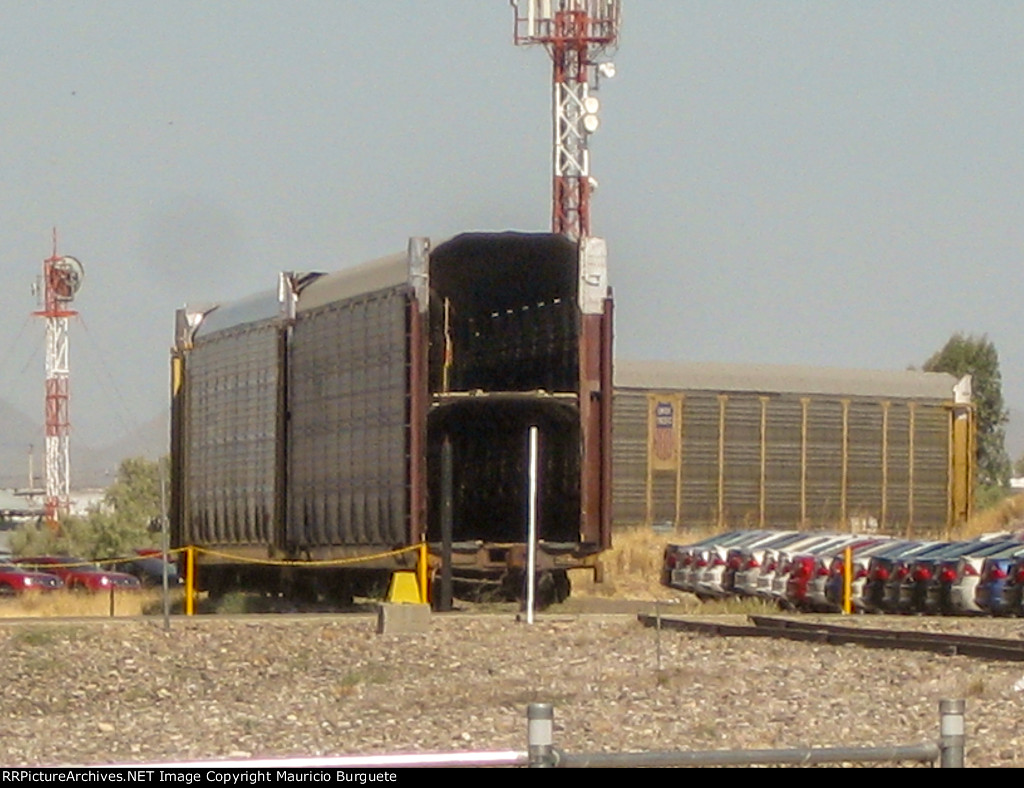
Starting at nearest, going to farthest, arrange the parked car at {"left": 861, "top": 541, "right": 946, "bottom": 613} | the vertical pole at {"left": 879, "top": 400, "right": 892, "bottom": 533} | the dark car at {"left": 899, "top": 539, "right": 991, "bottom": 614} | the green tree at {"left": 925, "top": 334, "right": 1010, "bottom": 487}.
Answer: the dark car at {"left": 899, "top": 539, "right": 991, "bottom": 614} < the parked car at {"left": 861, "top": 541, "right": 946, "bottom": 613} < the vertical pole at {"left": 879, "top": 400, "right": 892, "bottom": 533} < the green tree at {"left": 925, "top": 334, "right": 1010, "bottom": 487}

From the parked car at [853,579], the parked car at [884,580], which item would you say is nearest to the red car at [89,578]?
the parked car at [853,579]

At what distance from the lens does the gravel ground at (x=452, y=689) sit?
46.0ft

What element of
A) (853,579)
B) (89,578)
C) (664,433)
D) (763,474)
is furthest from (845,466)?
(853,579)

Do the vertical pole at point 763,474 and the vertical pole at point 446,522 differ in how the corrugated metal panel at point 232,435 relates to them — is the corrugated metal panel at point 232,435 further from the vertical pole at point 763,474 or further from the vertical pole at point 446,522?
the vertical pole at point 763,474

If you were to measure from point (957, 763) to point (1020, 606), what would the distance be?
726 inches

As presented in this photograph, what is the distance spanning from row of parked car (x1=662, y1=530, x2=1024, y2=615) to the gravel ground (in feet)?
5.58

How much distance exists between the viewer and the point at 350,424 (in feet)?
86.4

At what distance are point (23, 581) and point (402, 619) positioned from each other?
21.4m

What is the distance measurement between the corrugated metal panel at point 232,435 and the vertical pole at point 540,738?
22.2 m

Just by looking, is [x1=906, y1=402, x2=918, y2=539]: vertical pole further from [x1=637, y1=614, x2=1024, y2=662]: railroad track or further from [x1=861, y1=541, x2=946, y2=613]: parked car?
[x1=637, y1=614, x2=1024, y2=662]: railroad track

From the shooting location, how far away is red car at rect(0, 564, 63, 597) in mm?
41344

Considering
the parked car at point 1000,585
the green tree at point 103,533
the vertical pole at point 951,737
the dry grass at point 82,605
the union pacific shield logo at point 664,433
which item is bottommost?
the green tree at point 103,533

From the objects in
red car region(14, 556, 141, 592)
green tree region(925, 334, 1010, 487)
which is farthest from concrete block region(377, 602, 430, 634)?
green tree region(925, 334, 1010, 487)

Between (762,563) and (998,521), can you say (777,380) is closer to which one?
(998,521)
